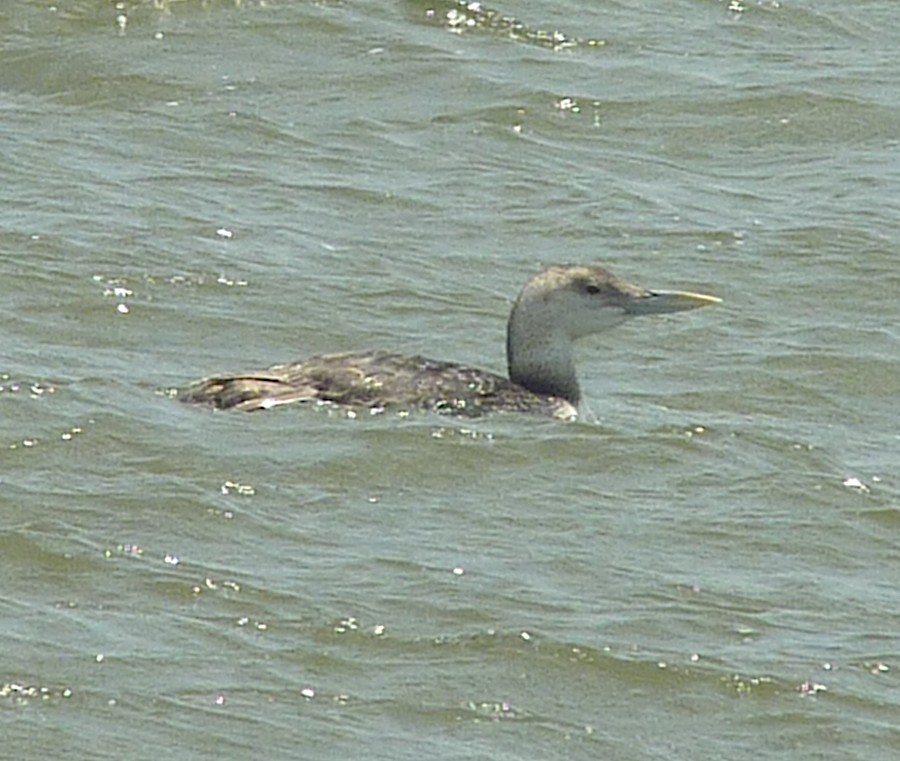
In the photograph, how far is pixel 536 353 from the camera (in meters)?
12.3

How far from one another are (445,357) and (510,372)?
31cm

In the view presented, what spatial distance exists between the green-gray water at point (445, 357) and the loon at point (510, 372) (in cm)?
11

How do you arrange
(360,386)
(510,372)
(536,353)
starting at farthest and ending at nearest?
(510,372), (536,353), (360,386)

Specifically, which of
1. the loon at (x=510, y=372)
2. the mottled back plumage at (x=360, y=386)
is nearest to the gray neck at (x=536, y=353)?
the loon at (x=510, y=372)

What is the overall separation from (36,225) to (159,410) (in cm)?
219

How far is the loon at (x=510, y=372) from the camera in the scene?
37.4 ft

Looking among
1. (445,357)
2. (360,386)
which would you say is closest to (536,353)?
(445,357)

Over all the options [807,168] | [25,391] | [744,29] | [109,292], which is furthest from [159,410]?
[744,29]

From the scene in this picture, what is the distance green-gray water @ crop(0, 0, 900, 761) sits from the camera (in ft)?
28.6

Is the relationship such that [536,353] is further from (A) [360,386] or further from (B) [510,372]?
(A) [360,386]

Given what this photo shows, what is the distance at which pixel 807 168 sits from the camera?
48.6 feet

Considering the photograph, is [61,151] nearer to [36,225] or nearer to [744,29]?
[36,225]

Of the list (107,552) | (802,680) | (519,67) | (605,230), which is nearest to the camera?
(802,680)

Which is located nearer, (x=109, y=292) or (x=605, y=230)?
(x=109, y=292)
